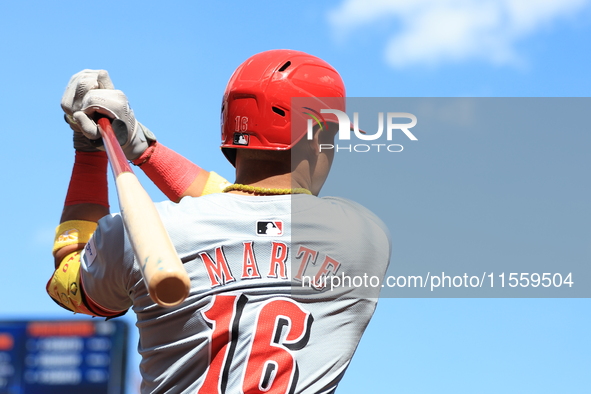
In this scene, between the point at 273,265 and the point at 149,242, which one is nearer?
the point at 149,242

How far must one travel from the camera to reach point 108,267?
2.93 meters

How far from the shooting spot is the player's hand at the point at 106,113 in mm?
3256

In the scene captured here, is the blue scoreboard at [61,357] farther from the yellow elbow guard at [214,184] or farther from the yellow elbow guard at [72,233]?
the yellow elbow guard at [72,233]

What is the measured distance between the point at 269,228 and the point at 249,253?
13 cm

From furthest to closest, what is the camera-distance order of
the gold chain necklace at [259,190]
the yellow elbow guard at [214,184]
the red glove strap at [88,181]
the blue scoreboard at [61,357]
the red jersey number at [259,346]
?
the blue scoreboard at [61,357]
the yellow elbow guard at [214,184]
the red glove strap at [88,181]
the gold chain necklace at [259,190]
the red jersey number at [259,346]

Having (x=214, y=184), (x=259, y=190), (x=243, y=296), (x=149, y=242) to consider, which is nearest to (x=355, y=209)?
(x=259, y=190)

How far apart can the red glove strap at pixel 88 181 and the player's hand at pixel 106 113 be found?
15 cm

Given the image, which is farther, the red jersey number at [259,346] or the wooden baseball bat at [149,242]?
the red jersey number at [259,346]

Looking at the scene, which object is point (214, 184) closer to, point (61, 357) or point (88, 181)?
point (88, 181)

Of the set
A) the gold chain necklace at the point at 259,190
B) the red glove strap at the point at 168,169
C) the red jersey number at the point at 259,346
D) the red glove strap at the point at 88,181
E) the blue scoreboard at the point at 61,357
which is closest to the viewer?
the red jersey number at the point at 259,346

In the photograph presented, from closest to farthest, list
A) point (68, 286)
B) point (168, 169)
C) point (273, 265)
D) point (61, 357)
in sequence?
point (273, 265) → point (68, 286) → point (168, 169) → point (61, 357)

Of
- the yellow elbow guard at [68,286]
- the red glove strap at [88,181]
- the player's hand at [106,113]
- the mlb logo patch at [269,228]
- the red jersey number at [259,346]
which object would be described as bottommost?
the red jersey number at [259,346]

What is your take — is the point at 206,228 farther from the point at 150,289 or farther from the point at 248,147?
the point at 150,289

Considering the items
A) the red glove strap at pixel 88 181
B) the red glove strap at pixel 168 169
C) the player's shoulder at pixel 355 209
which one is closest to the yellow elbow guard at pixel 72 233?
the red glove strap at pixel 88 181
